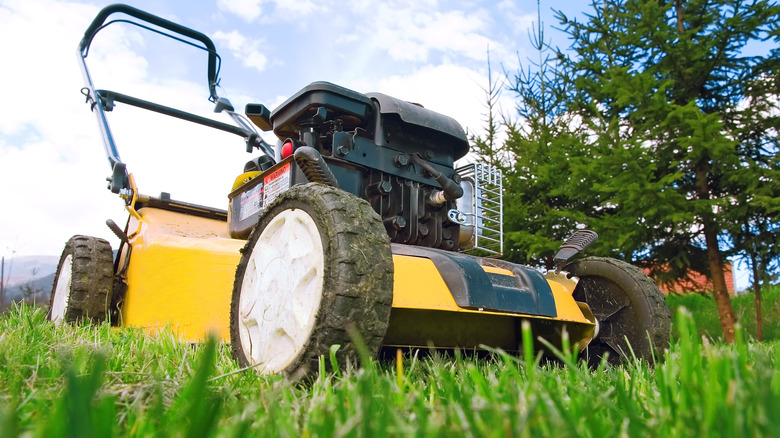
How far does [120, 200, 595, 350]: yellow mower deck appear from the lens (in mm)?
2023

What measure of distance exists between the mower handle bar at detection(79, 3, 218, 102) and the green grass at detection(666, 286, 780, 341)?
262 inches

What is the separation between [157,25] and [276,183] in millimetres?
2679

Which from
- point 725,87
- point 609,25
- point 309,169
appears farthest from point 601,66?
point 309,169

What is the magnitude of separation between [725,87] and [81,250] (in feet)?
24.3

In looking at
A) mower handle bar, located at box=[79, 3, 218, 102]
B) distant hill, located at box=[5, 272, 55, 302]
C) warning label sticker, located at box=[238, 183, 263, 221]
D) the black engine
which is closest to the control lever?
the black engine

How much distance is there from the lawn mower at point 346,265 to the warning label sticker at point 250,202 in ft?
0.04

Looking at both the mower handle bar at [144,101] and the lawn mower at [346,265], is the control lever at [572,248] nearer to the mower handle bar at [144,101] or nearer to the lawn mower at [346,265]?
the lawn mower at [346,265]

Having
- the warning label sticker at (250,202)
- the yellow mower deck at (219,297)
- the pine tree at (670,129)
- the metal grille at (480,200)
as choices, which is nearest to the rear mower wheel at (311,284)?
the yellow mower deck at (219,297)

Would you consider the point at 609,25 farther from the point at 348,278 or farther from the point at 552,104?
the point at 348,278

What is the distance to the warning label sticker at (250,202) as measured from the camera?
111 inches

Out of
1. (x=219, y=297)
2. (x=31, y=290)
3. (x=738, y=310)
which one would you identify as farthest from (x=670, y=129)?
(x=31, y=290)

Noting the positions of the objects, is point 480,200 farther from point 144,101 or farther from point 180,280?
point 144,101

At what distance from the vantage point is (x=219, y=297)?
2771mm

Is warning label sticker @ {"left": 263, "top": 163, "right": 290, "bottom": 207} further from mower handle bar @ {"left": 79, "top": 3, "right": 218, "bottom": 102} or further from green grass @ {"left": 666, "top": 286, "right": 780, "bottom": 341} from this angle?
green grass @ {"left": 666, "top": 286, "right": 780, "bottom": 341}
